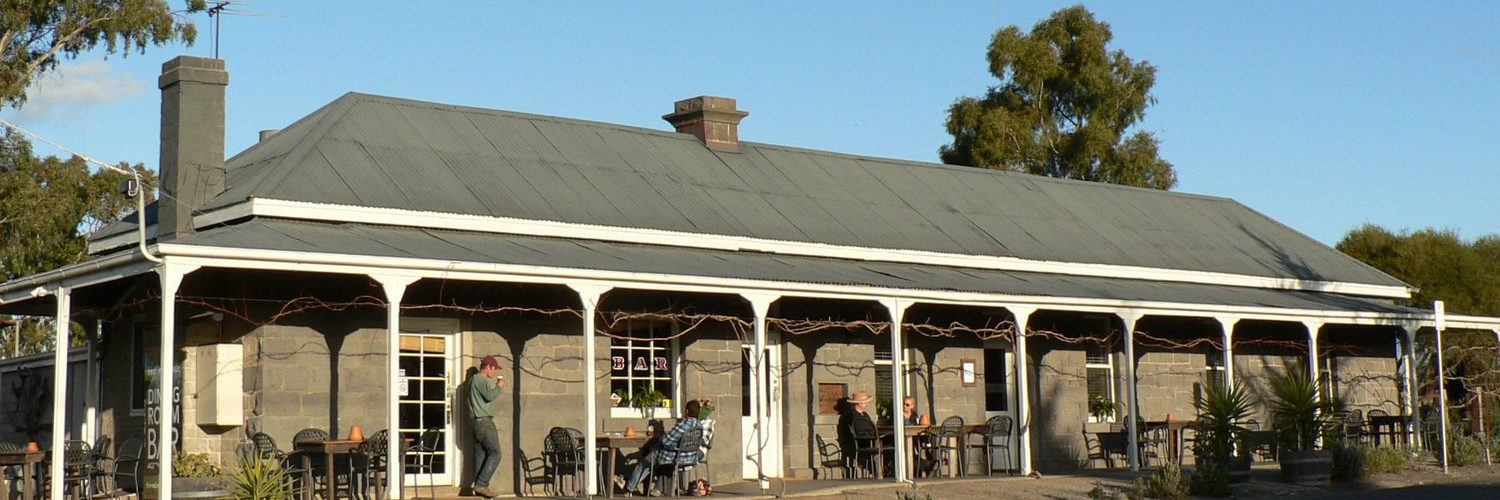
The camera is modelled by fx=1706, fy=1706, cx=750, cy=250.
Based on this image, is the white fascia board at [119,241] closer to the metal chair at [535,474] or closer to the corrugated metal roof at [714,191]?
the corrugated metal roof at [714,191]

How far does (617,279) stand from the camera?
1478 centimetres

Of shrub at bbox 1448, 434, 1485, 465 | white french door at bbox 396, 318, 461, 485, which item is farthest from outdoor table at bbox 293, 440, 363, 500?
shrub at bbox 1448, 434, 1485, 465

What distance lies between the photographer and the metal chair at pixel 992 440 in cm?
1886

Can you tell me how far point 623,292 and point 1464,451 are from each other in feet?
34.4

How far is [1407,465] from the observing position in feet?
63.4

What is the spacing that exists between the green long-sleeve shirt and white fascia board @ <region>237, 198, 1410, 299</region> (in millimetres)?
1849

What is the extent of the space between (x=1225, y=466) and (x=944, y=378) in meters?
3.74

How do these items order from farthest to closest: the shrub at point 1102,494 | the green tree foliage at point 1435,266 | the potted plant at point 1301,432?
the green tree foliage at point 1435,266
the potted plant at point 1301,432
the shrub at point 1102,494

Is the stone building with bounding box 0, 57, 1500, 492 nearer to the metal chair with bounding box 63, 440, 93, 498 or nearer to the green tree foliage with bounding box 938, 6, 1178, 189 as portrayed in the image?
the metal chair with bounding box 63, 440, 93, 498

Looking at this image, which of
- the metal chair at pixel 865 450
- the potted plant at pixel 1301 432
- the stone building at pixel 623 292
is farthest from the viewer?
the metal chair at pixel 865 450

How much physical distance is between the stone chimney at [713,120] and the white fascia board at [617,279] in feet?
15.5

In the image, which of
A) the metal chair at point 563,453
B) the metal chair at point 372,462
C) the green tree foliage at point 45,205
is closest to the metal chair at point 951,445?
the metal chair at point 563,453

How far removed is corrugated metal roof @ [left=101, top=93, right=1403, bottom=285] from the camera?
1647cm

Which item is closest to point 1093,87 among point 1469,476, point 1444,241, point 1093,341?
point 1444,241
